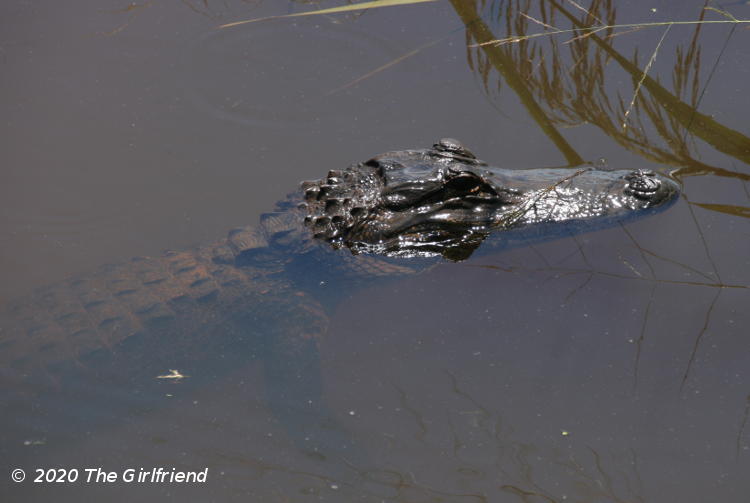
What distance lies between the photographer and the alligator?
3.37 metres

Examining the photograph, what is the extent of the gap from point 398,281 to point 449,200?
534 millimetres

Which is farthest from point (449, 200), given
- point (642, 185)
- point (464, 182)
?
point (642, 185)

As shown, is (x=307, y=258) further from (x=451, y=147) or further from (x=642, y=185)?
(x=642, y=185)

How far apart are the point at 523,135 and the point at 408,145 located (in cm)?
77

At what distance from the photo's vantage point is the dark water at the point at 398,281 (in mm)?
2852

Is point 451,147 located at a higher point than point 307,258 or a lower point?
higher

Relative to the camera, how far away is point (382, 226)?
3514mm

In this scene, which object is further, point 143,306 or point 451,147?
point 451,147

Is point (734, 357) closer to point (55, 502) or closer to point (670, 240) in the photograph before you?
point (670, 240)

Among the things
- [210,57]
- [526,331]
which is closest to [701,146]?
[526,331]

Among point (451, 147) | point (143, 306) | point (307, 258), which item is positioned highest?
point (451, 147)

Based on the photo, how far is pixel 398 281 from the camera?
364cm

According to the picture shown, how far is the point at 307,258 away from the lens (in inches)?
143

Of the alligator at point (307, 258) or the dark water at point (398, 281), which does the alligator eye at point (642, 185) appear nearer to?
the alligator at point (307, 258)
